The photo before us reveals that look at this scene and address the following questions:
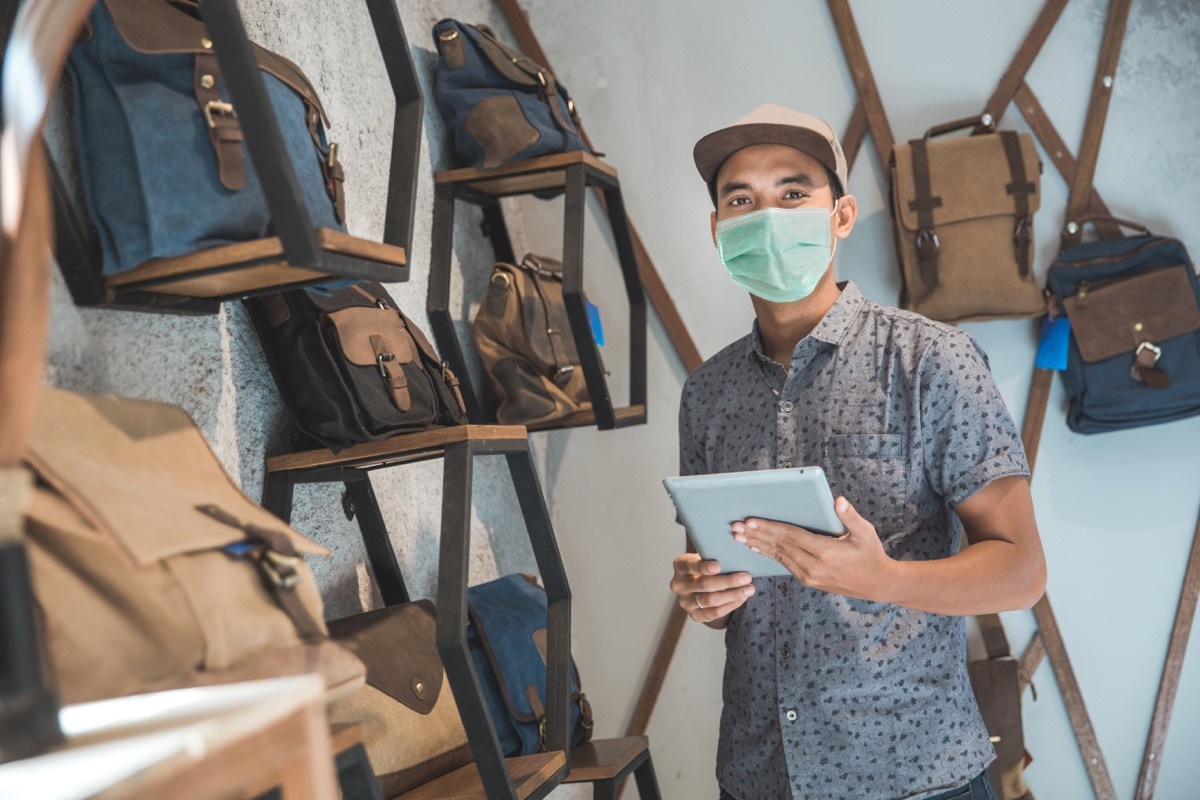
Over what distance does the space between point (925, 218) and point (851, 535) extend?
64.1 inches

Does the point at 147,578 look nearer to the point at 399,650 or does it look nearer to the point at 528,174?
the point at 399,650

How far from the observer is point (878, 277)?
9.79 feet

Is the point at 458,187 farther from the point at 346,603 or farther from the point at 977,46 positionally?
the point at 977,46

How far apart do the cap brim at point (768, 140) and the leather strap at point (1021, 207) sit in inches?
45.4

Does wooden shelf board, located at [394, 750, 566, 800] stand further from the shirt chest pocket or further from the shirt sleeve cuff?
the shirt sleeve cuff

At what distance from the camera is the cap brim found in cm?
178

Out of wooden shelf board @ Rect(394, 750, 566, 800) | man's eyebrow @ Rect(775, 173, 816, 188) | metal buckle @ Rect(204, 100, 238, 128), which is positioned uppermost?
metal buckle @ Rect(204, 100, 238, 128)

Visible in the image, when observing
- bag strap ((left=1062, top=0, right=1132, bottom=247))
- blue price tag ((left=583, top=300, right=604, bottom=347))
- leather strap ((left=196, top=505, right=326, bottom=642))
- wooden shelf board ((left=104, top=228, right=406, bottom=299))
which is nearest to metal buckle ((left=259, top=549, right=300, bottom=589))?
leather strap ((left=196, top=505, right=326, bottom=642))

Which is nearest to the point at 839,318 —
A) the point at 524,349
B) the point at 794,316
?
the point at 794,316

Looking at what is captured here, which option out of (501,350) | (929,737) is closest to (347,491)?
(501,350)

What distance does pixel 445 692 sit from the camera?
180cm

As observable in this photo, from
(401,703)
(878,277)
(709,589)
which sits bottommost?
(401,703)

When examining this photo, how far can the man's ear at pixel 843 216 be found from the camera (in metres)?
1.87

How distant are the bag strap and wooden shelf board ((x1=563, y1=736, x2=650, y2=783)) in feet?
5.86
